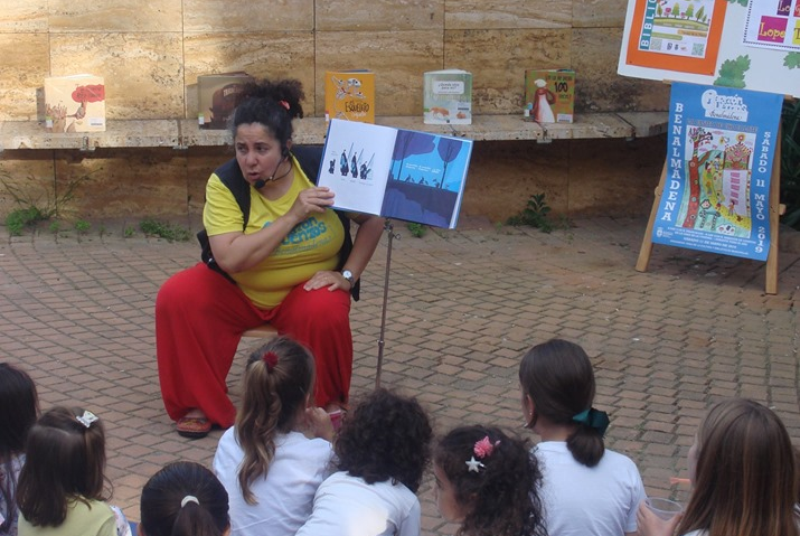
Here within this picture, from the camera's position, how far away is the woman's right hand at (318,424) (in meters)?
3.53

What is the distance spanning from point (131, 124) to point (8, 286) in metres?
1.83

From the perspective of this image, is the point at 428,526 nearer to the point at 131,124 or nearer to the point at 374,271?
the point at 374,271

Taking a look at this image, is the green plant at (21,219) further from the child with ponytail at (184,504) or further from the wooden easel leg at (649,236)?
the child with ponytail at (184,504)

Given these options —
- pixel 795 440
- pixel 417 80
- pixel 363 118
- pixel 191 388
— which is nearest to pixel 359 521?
pixel 191 388

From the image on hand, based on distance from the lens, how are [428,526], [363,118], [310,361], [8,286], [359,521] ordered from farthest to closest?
1. [363,118]
2. [8,286]
3. [428,526]
4. [310,361]
5. [359,521]

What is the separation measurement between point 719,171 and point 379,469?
4633 mm

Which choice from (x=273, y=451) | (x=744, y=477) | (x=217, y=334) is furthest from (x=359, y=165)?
(x=744, y=477)

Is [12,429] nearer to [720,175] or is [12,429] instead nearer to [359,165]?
Result: [359,165]

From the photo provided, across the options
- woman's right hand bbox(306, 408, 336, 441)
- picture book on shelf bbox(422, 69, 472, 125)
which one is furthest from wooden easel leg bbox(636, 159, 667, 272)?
woman's right hand bbox(306, 408, 336, 441)

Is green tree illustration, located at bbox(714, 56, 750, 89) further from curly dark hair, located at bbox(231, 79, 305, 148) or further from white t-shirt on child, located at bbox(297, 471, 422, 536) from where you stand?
white t-shirt on child, located at bbox(297, 471, 422, 536)

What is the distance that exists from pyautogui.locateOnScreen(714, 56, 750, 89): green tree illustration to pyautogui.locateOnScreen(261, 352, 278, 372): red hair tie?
14.5 ft

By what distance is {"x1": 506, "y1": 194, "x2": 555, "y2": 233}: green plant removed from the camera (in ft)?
28.2

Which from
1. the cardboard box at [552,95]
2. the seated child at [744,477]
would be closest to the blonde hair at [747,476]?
the seated child at [744,477]

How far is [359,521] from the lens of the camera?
2.90 metres
